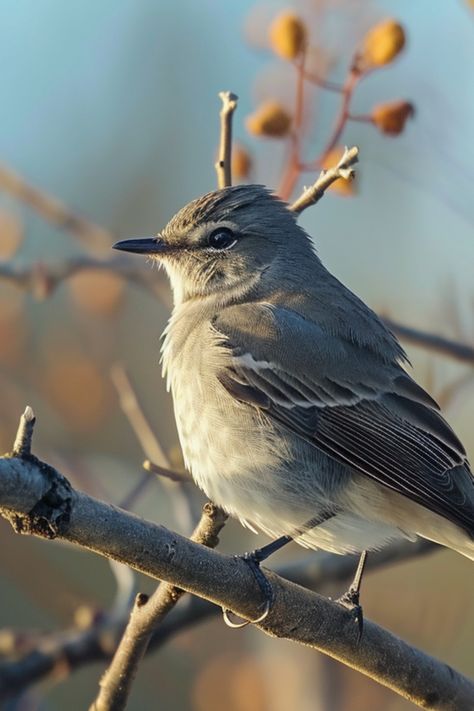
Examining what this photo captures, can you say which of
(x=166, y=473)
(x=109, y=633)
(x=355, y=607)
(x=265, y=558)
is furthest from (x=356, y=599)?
(x=109, y=633)

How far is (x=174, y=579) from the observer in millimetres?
3043

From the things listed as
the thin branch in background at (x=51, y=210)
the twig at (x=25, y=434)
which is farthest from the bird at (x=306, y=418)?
the twig at (x=25, y=434)

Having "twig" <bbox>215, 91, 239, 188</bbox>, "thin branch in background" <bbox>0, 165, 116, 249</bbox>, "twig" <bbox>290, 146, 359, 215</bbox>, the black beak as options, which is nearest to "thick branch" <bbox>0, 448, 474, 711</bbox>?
"twig" <bbox>290, 146, 359, 215</bbox>

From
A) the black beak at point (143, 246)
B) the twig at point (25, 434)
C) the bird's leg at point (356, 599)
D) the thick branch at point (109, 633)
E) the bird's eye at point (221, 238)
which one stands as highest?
the twig at point (25, 434)

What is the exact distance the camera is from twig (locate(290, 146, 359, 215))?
353 cm

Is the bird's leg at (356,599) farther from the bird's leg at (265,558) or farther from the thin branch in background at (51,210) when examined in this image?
the thin branch in background at (51,210)

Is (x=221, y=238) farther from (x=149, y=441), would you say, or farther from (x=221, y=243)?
(x=149, y=441)

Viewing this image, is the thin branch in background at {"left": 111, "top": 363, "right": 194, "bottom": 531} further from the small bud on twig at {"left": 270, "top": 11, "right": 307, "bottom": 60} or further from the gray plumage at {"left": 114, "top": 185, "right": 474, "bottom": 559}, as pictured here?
the small bud on twig at {"left": 270, "top": 11, "right": 307, "bottom": 60}

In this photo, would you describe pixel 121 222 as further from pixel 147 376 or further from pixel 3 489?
pixel 3 489

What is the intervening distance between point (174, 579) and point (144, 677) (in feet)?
13.9

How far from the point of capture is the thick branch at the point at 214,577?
8.83 ft

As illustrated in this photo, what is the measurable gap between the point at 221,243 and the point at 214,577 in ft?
7.11

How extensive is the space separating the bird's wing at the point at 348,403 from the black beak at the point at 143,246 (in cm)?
54

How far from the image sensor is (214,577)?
10.4ft
